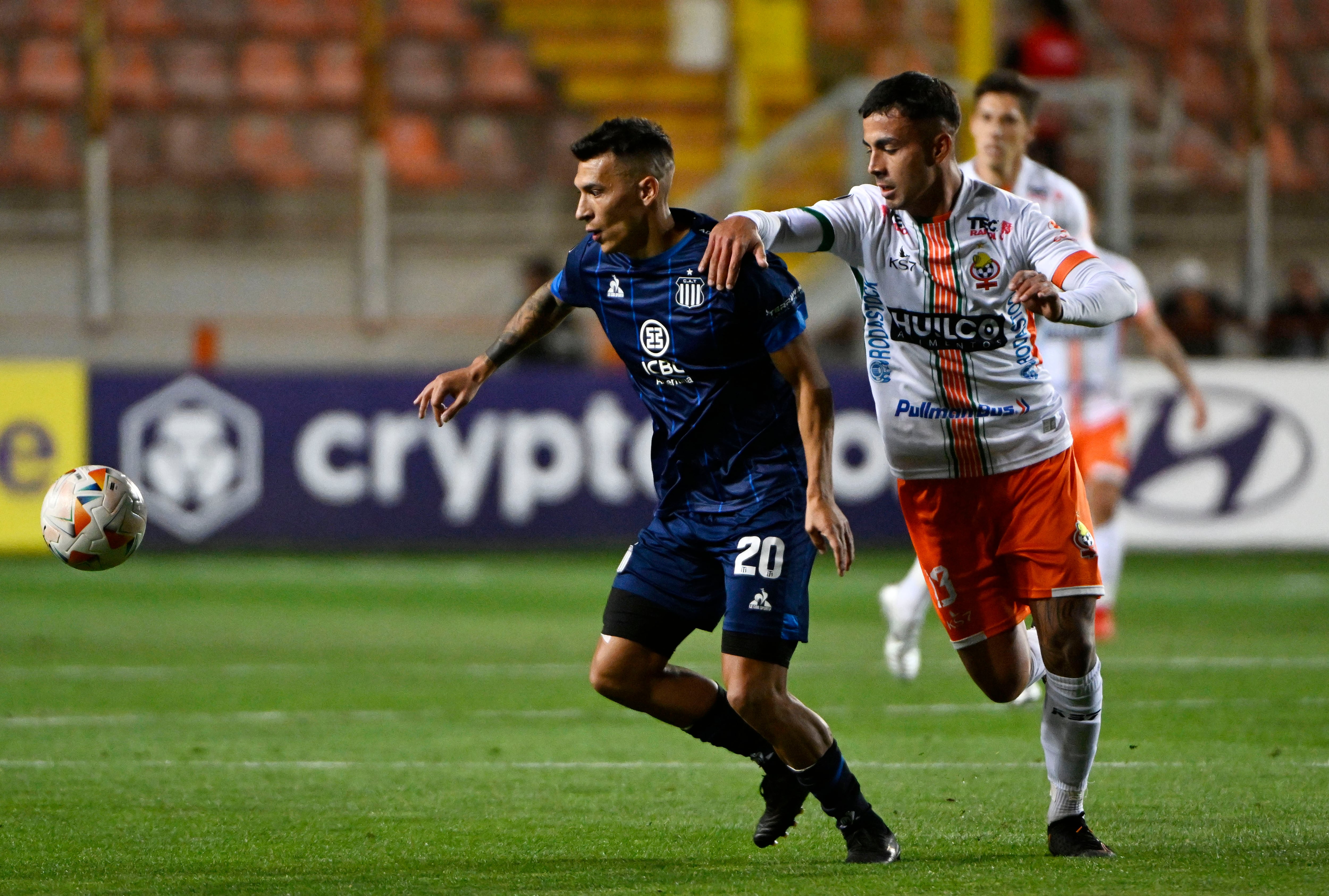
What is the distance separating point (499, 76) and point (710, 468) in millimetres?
14983

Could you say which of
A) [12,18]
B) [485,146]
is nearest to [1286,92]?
[485,146]

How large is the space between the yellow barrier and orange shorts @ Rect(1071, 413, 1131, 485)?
768 centimetres

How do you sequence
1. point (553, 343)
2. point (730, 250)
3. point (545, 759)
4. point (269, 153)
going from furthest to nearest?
point (269, 153) → point (553, 343) → point (545, 759) → point (730, 250)

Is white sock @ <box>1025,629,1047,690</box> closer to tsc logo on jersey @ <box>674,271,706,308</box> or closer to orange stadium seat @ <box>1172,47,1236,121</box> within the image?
tsc logo on jersey @ <box>674,271,706,308</box>

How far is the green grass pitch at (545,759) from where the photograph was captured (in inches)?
189

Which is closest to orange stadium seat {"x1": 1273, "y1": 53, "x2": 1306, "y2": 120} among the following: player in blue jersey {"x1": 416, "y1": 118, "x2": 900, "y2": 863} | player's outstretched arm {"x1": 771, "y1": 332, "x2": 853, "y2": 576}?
player in blue jersey {"x1": 416, "y1": 118, "x2": 900, "y2": 863}

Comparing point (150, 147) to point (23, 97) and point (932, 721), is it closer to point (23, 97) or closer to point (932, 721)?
point (23, 97)

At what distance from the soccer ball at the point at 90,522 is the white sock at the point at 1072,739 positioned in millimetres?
2753

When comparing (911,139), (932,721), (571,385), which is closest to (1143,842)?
(911,139)

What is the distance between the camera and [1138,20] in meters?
20.6

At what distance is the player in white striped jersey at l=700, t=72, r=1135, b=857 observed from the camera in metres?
4.98

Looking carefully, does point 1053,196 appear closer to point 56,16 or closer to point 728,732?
point 728,732

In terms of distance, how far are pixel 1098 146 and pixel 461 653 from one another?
9798 millimetres

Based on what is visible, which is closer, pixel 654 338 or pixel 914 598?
pixel 654 338
